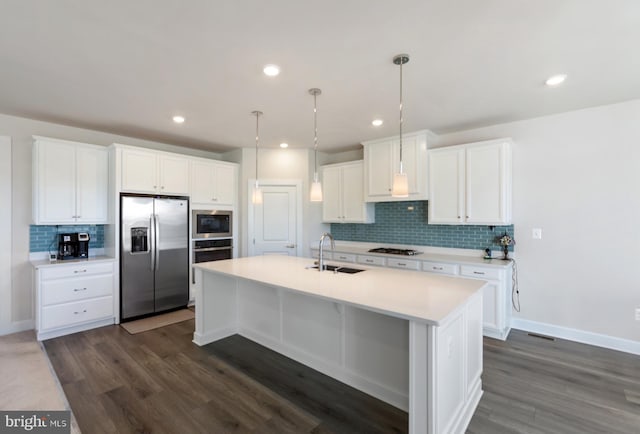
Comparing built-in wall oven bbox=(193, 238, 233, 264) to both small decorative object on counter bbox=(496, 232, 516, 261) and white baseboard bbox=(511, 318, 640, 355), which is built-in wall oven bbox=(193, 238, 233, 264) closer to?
small decorative object on counter bbox=(496, 232, 516, 261)

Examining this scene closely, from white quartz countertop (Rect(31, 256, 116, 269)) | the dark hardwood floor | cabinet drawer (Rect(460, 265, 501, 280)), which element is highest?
white quartz countertop (Rect(31, 256, 116, 269))

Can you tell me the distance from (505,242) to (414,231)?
1213 millimetres

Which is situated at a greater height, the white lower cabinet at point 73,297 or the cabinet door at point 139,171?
the cabinet door at point 139,171

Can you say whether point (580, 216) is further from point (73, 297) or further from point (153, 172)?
point (73, 297)

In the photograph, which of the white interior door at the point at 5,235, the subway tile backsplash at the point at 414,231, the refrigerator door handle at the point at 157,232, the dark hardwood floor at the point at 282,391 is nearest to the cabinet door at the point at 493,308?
the dark hardwood floor at the point at 282,391

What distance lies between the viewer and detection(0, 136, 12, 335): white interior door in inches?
137

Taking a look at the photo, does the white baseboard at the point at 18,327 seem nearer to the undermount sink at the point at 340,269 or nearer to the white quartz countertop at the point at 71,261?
the white quartz countertop at the point at 71,261

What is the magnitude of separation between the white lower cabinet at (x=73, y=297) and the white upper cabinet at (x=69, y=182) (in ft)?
2.02

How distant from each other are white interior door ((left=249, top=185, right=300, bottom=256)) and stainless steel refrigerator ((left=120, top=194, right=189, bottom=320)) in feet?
3.80

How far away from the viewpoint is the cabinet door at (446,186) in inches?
149

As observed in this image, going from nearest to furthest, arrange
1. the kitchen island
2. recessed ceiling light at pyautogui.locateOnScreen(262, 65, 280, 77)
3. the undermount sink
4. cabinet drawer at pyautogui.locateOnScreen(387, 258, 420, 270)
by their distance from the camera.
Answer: the kitchen island < recessed ceiling light at pyautogui.locateOnScreen(262, 65, 280, 77) < the undermount sink < cabinet drawer at pyautogui.locateOnScreen(387, 258, 420, 270)

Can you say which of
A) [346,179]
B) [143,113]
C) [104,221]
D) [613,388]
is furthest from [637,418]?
[104,221]

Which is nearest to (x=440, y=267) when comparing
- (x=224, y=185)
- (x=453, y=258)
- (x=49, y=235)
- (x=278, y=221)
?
(x=453, y=258)

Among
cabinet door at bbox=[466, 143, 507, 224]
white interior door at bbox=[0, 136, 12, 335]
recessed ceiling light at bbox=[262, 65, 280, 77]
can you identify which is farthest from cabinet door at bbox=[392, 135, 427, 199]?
white interior door at bbox=[0, 136, 12, 335]
